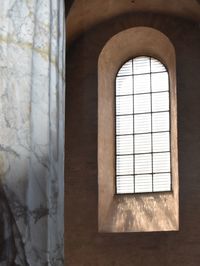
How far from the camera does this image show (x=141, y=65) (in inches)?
608

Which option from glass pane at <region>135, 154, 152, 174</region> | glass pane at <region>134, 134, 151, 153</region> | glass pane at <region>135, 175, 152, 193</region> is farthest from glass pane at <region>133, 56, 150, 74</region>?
glass pane at <region>135, 175, 152, 193</region>

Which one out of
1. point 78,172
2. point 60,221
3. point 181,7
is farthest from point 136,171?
point 60,221

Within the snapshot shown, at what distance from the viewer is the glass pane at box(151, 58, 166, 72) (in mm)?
15273

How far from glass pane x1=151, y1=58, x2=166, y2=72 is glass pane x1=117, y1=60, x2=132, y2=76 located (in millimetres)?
471

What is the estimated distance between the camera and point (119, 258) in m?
13.5

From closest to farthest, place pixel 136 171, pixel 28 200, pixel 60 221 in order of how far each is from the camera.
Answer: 1. pixel 28 200
2. pixel 60 221
3. pixel 136 171

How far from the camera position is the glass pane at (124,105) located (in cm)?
1518

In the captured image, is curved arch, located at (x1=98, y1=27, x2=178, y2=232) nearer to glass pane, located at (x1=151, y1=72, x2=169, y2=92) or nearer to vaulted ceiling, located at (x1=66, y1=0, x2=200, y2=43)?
glass pane, located at (x1=151, y1=72, x2=169, y2=92)

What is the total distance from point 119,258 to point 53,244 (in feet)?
22.6

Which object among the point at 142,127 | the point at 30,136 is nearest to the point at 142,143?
the point at 142,127

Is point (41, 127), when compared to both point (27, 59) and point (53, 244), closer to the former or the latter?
point (27, 59)

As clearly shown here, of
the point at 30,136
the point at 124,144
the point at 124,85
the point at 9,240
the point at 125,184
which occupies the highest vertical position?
the point at 124,85

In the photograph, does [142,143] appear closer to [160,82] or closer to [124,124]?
[124,124]

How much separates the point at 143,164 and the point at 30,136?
815cm
